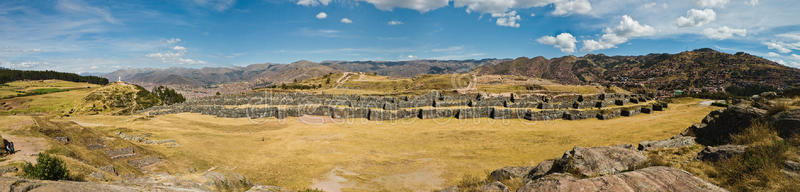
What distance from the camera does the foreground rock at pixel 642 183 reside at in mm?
5992

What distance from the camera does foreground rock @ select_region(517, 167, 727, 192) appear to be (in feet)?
19.7

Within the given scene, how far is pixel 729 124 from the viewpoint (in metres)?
13.1

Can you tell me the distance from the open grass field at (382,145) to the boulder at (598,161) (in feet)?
27.7

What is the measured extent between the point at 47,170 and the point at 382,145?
20.9 meters

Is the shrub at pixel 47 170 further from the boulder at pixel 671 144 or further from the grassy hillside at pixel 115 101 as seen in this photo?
the grassy hillside at pixel 115 101

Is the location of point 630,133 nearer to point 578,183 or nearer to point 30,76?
point 578,183

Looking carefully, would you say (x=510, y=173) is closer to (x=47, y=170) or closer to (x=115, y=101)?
(x=47, y=170)

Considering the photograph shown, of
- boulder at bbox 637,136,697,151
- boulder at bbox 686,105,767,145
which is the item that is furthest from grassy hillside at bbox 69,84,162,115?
boulder at bbox 686,105,767,145

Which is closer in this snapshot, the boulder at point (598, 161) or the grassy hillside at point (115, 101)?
the boulder at point (598, 161)

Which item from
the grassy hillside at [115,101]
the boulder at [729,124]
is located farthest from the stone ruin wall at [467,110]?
the grassy hillside at [115,101]

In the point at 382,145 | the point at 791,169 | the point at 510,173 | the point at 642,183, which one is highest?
the point at 791,169

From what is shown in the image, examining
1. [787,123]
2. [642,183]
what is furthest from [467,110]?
[642,183]

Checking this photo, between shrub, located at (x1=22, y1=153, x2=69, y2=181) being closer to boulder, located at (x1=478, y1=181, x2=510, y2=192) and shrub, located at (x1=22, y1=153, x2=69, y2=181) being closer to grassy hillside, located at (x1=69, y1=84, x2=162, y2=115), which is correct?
boulder, located at (x1=478, y1=181, x2=510, y2=192)

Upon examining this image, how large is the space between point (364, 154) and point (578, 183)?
19294 mm
